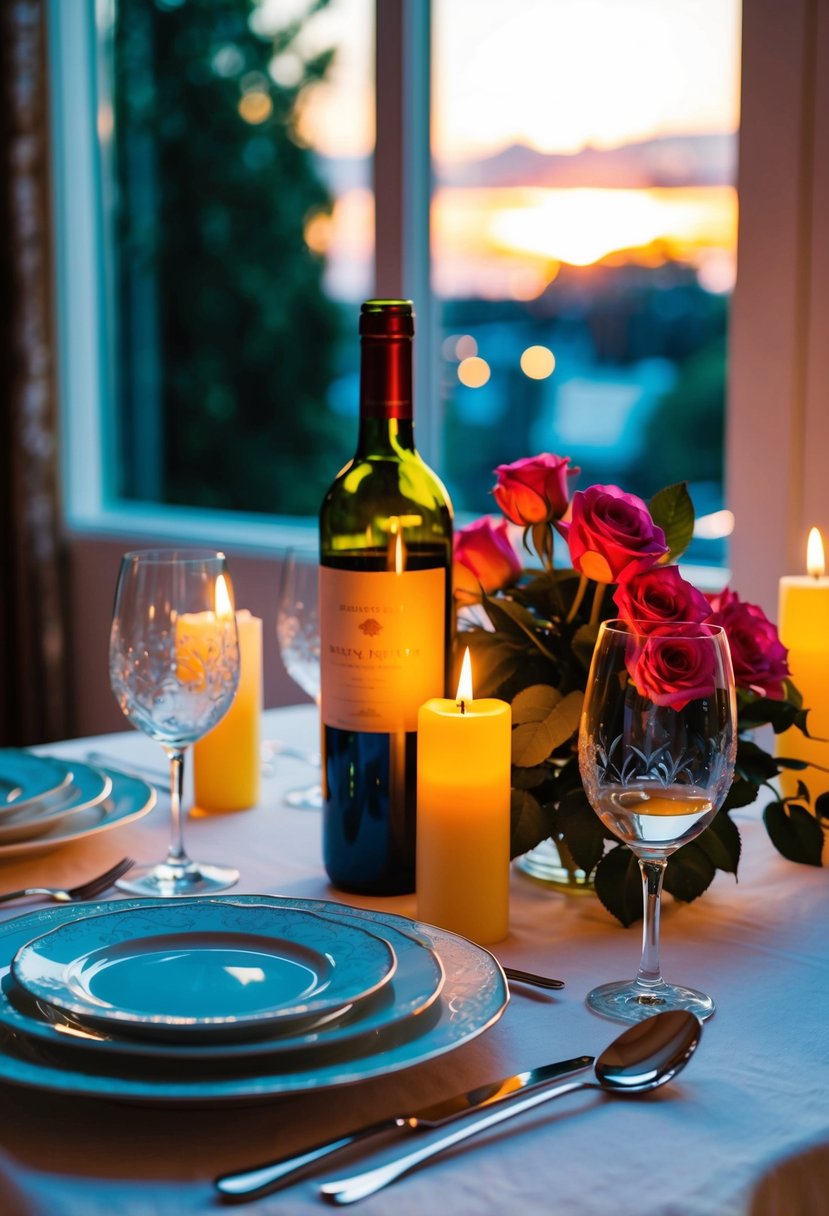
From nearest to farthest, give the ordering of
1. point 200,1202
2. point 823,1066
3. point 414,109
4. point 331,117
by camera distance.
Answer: point 200,1202
point 823,1066
point 414,109
point 331,117

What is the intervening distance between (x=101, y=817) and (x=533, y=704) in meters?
0.37

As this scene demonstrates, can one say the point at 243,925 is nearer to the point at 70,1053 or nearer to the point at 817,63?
the point at 70,1053

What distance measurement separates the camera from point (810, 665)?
1.13 metres

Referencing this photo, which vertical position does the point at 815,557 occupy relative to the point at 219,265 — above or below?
below

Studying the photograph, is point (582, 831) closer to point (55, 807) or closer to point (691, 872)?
point (691, 872)

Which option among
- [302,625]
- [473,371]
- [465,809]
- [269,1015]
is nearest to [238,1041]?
[269,1015]

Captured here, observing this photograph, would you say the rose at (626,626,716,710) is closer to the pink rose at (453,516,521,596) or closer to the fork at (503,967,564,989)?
the fork at (503,967,564,989)

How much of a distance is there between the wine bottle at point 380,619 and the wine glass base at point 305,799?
0.21m

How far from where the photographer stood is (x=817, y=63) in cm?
180

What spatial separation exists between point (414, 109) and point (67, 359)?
1.27 meters

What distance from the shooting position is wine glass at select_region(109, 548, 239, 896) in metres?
1.00

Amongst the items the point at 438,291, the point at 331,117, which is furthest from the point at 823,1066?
the point at 331,117

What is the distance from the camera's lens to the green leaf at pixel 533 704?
3.21ft

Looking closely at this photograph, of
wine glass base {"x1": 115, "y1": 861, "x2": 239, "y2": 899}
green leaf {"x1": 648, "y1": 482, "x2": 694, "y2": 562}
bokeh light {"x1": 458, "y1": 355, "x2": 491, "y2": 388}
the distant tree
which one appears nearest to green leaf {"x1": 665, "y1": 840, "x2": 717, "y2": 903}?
green leaf {"x1": 648, "y1": 482, "x2": 694, "y2": 562}
